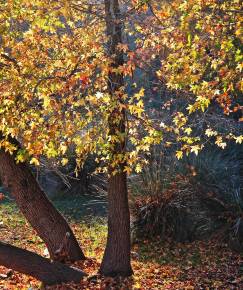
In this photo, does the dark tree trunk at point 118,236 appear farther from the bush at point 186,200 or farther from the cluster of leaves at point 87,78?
the bush at point 186,200

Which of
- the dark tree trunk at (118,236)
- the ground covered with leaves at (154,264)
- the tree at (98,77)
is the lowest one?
the ground covered with leaves at (154,264)

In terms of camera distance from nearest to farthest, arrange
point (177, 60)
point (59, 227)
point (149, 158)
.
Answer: point (177, 60), point (59, 227), point (149, 158)

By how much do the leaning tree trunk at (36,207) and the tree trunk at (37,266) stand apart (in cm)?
57

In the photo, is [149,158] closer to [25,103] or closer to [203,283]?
[203,283]

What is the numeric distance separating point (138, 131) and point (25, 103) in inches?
66.4

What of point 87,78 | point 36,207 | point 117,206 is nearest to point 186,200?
point 117,206

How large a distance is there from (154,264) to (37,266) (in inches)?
101

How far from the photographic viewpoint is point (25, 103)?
6133mm

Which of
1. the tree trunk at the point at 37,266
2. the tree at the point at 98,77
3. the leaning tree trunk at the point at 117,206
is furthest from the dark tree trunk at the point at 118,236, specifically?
the tree trunk at the point at 37,266

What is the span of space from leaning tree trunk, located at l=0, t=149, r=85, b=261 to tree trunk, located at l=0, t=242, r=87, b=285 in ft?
1.86

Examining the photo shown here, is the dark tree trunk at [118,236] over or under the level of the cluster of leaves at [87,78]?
under

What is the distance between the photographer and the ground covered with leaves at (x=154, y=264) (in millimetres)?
7418

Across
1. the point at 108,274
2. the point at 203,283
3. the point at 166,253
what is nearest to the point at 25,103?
the point at 108,274

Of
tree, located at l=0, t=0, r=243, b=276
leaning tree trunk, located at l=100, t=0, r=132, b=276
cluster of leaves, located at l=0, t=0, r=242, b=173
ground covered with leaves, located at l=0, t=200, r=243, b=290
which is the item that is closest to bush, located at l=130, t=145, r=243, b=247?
ground covered with leaves, located at l=0, t=200, r=243, b=290
